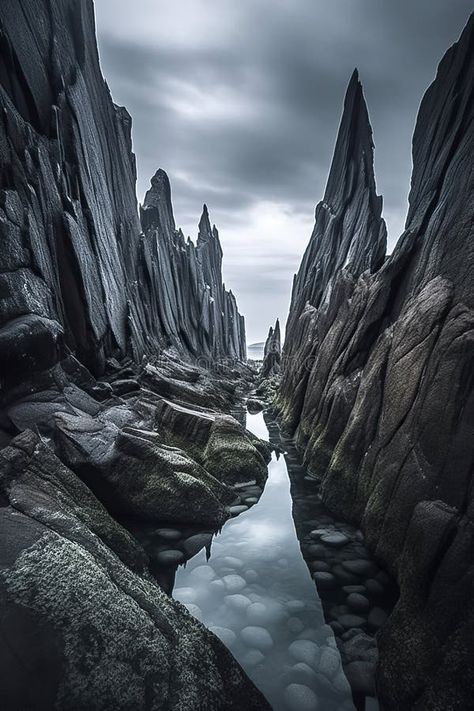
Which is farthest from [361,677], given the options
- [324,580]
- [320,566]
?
[320,566]

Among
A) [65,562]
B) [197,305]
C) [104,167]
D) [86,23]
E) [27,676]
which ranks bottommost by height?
[27,676]

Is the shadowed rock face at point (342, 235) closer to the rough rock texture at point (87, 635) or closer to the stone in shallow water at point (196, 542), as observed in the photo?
the stone in shallow water at point (196, 542)

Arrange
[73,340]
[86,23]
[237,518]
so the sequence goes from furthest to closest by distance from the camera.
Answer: [86,23] < [73,340] < [237,518]

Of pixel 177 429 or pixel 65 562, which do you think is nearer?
pixel 65 562

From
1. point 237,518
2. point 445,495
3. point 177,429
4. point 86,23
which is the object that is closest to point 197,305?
point 86,23

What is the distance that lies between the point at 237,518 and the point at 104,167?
23.2 m

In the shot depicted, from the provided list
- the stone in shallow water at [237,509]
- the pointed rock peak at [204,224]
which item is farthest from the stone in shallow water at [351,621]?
the pointed rock peak at [204,224]

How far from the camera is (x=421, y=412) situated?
540 centimetres

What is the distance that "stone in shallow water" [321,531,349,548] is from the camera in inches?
253

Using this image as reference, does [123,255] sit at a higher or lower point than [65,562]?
higher

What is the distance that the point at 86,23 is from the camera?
2000 cm

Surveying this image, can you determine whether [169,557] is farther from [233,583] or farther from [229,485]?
[229,485]

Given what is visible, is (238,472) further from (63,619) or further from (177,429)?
(63,619)

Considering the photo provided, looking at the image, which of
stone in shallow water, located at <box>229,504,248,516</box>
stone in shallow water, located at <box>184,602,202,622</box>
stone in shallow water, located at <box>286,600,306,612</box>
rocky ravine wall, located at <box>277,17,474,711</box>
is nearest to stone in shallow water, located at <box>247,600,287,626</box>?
stone in shallow water, located at <box>286,600,306,612</box>
